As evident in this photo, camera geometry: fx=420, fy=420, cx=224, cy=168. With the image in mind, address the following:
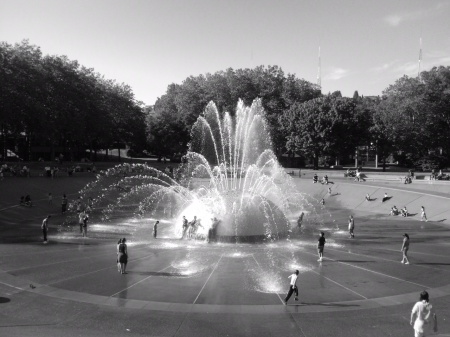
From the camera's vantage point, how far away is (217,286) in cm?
1677

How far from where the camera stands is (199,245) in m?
24.4

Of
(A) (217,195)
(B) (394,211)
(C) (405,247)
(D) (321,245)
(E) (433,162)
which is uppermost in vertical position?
(E) (433,162)

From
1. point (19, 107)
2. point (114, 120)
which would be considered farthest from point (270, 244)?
point (114, 120)

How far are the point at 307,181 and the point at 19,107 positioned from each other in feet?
131

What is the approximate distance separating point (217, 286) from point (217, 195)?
39.1ft

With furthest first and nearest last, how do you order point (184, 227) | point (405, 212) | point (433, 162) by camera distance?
point (433, 162) → point (405, 212) → point (184, 227)

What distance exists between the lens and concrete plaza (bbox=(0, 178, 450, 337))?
1298cm

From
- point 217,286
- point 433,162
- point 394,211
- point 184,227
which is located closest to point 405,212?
point 394,211

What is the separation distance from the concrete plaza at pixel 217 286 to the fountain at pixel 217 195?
1588 mm

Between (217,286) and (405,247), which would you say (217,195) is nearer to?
(217,286)

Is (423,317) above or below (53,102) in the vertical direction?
below

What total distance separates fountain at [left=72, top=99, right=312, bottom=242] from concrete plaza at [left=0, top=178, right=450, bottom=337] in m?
1.59

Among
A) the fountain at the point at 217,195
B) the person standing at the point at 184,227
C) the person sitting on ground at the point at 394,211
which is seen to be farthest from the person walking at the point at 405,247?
the person sitting on ground at the point at 394,211

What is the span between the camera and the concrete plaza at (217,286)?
13.0 metres
